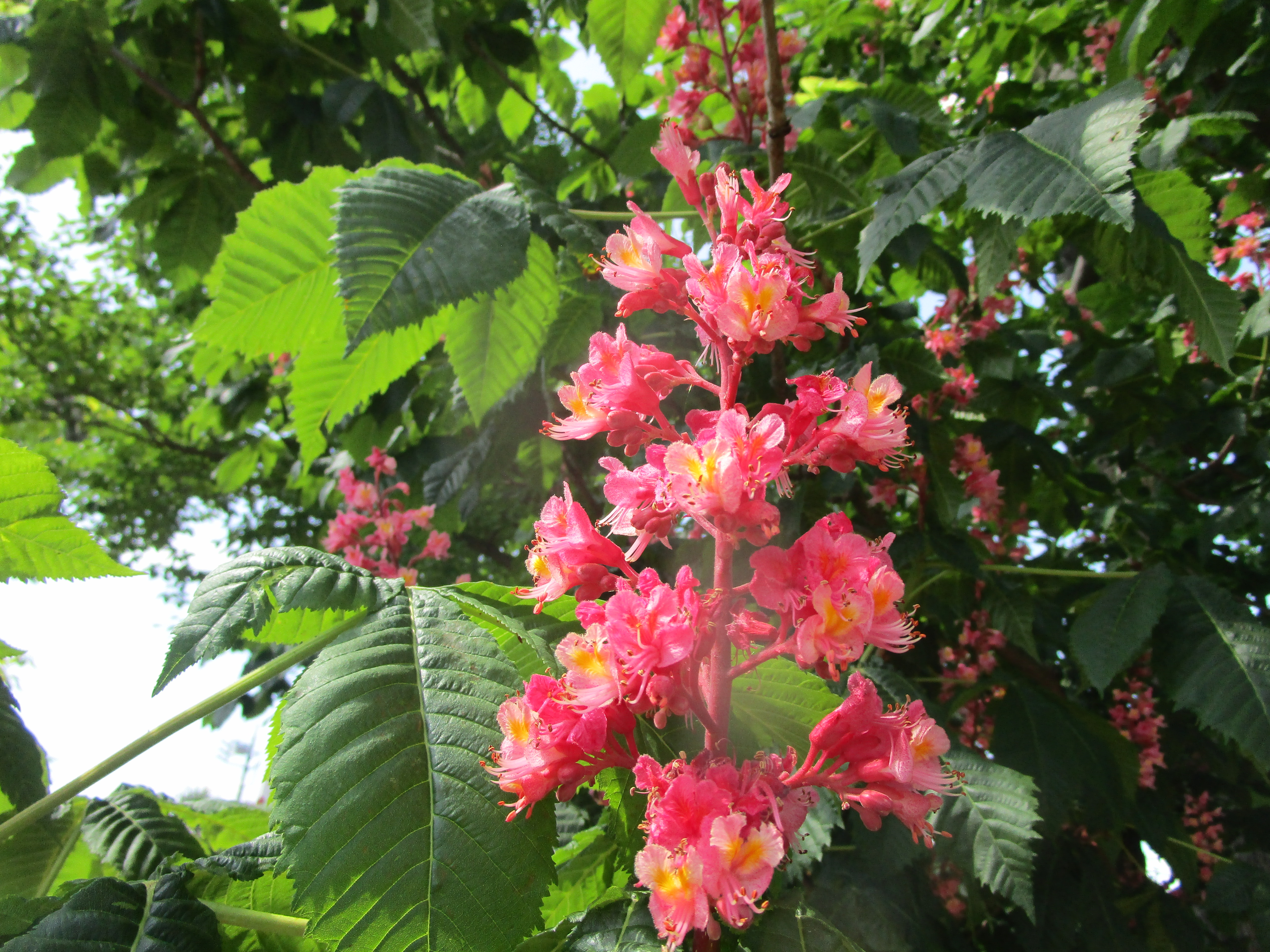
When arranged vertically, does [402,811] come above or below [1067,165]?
below

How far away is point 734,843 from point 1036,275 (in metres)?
3.45

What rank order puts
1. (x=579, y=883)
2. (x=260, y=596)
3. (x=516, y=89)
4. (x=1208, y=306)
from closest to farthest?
(x=260, y=596), (x=579, y=883), (x=1208, y=306), (x=516, y=89)

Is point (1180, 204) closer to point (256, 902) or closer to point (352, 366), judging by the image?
point (352, 366)

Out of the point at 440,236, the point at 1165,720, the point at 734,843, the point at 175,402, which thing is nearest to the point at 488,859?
the point at 734,843

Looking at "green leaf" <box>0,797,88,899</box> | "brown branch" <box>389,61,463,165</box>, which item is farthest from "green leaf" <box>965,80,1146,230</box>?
"brown branch" <box>389,61,463,165</box>

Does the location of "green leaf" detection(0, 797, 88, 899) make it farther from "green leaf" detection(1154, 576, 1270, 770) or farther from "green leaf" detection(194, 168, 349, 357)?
"green leaf" detection(1154, 576, 1270, 770)

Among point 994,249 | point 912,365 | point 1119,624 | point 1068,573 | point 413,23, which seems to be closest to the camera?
point 994,249

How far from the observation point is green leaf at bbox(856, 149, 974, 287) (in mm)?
1333

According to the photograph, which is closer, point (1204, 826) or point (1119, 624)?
point (1119, 624)

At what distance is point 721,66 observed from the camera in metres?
2.53

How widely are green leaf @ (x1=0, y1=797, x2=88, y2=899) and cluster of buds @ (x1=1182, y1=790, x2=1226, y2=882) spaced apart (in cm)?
359

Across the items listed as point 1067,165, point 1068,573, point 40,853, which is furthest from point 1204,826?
point 40,853

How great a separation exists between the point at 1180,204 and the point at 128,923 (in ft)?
6.81

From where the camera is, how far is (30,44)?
102 inches
